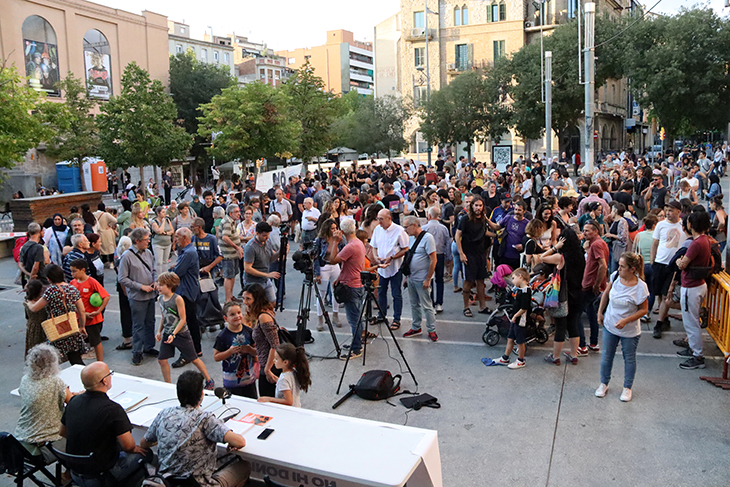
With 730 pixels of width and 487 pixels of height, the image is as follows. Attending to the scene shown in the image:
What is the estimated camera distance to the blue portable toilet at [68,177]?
120 feet

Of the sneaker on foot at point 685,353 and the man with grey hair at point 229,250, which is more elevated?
the man with grey hair at point 229,250

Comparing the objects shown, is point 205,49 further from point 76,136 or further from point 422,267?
point 422,267

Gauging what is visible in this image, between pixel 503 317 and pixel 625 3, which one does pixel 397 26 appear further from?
pixel 503 317

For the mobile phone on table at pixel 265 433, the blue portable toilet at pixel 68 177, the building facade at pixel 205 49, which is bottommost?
the mobile phone on table at pixel 265 433

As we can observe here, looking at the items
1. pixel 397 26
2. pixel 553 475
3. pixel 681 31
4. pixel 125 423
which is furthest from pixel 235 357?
pixel 397 26

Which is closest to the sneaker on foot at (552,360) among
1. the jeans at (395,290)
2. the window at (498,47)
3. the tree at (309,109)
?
the jeans at (395,290)

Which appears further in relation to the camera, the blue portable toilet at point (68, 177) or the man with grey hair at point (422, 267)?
the blue portable toilet at point (68, 177)

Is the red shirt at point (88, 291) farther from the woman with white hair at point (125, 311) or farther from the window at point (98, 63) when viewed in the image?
the window at point (98, 63)

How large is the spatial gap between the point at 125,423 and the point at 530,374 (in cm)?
466

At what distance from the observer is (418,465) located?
13.1ft

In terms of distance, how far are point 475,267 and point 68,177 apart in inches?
1342

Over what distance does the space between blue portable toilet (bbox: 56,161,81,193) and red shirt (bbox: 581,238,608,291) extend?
35.4 meters

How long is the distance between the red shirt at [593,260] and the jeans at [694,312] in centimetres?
97

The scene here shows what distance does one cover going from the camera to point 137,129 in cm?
2794
